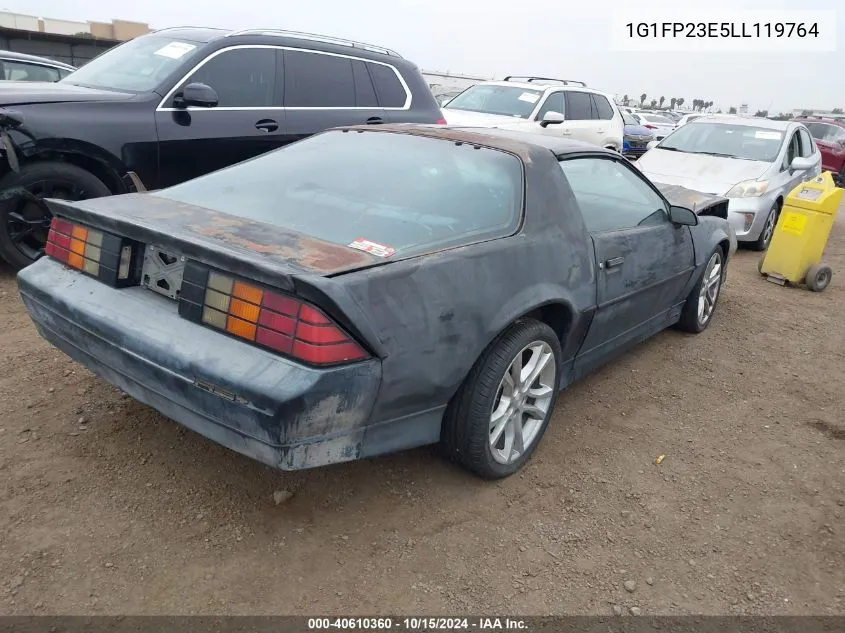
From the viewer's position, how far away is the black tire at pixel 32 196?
414 cm

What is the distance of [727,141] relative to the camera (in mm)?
8484

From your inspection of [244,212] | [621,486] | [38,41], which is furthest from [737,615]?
[38,41]

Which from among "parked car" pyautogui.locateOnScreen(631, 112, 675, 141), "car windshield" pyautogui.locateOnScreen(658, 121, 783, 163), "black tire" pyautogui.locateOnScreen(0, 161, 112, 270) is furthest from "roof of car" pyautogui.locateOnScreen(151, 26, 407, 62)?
"parked car" pyautogui.locateOnScreen(631, 112, 675, 141)

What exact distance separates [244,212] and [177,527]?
1194 millimetres

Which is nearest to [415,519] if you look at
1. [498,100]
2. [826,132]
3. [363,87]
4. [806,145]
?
[363,87]

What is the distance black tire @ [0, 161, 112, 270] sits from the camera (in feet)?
13.6

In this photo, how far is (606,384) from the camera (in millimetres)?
3836

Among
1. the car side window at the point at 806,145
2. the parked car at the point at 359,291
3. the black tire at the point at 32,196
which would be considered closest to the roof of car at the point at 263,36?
the black tire at the point at 32,196

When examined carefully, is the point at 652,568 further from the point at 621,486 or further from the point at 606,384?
the point at 606,384

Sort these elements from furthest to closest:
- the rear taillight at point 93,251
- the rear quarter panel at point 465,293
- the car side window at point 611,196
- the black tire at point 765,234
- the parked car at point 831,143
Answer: the parked car at point 831,143
the black tire at point 765,234
the car side window at point 611,196
the rear taillight at point 93,251
the rear quarter panel at point 465,293

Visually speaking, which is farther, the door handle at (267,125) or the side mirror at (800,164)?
the side mirror at (800,164)

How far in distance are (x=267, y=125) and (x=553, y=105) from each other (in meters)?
5.69

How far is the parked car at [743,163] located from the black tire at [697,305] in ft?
9.74

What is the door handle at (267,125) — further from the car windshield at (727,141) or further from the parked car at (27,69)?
the car windshield at (727,141)
